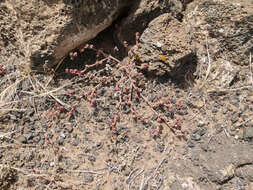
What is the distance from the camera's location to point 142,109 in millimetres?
3031

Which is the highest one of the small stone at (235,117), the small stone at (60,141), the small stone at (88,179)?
the small stone at (60,141)

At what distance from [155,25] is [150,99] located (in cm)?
97

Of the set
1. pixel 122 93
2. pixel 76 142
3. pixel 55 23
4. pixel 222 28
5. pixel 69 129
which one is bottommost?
pixel 76 142

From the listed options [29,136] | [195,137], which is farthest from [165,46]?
[29,136]

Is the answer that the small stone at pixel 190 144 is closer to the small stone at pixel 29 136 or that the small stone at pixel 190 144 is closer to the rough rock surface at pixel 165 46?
the rough rock surface at pixel 165 46

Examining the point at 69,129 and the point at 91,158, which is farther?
the point at 69,129

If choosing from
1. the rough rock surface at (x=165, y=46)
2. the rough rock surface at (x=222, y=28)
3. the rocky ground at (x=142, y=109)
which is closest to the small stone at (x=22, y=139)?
the rocky ground at (x=142, y=109)

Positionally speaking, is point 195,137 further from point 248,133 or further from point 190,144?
point 248,133

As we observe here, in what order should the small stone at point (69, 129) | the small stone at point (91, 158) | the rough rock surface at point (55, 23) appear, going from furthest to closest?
the small stone at point (69, 129) < the small stone at point (91, 158) < the rough rock surface at point (55, 23)

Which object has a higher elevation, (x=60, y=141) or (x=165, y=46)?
(x=165, y=46)

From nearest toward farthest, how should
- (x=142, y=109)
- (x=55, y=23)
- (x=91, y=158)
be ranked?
(x=55, y=23) < (x=91, y=158) < (x=142, y=109)

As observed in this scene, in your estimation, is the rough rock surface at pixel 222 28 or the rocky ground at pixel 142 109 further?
the rough rock surface at pixel 222 28

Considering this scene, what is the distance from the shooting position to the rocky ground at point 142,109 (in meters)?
2.66

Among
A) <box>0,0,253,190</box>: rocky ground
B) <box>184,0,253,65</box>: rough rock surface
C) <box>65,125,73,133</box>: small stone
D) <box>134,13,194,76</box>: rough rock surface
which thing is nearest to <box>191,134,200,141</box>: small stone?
<box>0,0,253,190</box>: rocky ground
